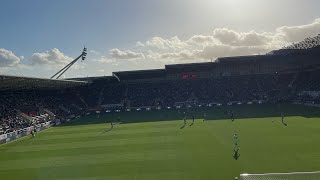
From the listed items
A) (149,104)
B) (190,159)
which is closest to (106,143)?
(190,159)

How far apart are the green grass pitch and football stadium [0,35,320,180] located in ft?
0.26

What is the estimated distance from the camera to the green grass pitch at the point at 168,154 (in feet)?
84.7

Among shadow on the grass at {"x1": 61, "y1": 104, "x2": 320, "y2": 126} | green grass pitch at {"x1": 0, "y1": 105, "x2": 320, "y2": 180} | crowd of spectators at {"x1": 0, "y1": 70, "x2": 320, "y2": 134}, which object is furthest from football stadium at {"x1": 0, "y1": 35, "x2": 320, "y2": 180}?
shadow on the grass at {"x1": 61, "y1": 104, "x2": 320, "y2": 126}

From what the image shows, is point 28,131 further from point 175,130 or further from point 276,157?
point 276,157

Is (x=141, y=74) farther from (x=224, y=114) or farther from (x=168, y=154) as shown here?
(x=168, y=154)

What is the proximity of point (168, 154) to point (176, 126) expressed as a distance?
2036cm

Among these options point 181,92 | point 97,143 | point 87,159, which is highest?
point 181,92

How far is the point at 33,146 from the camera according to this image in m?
42.6

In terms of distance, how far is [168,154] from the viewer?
3188cm

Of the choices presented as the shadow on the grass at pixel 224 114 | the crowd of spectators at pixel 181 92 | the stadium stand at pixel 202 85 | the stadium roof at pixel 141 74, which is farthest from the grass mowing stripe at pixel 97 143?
the stadium roof at pixel 141 74

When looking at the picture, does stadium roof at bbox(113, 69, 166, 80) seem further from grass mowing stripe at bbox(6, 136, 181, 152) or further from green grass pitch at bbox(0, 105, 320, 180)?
grass mowing stripe at bbox(6, 136, 181, 152)

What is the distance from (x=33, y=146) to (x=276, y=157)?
28.7m

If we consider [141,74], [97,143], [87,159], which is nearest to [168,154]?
[87,159]

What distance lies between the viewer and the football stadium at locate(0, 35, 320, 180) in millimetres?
27312
